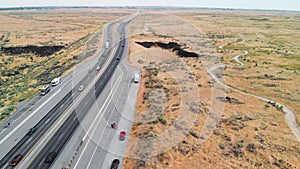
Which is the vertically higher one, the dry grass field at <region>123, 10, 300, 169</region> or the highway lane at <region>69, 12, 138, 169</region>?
the dry grass field at <region>123, 10, 300, 169</region>

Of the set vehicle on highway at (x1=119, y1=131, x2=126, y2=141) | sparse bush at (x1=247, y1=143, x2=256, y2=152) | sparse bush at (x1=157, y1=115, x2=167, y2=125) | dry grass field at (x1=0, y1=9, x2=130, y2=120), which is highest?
sparse bush at (x1=247, y1=143, x2=256, y2=152)

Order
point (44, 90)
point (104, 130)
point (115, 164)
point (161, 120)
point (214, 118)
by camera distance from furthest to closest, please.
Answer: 1. point (44, 90)
2. point (214, 118)
3. point (161, 120)
4. point (104, 130)
5. point (115, 164)

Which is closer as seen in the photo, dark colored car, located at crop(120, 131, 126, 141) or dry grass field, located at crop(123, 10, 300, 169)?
dry grass field, located at crop(123, 10, 300, 169)

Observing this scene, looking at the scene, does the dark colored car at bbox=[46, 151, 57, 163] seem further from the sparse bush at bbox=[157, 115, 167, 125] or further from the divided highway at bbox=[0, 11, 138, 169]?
the sparse bush at bbox=[157, 115, 167, 125]

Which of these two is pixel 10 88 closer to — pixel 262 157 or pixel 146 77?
pixel 146 77

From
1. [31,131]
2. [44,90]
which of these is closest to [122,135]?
[31,131]

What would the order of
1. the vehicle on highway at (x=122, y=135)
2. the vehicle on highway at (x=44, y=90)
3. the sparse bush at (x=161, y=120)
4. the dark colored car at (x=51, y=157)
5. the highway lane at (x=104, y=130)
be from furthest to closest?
the vehicle on highway at (x=44, y=90), the sparse bush at (x=161, y=120), the vehicle on highway at (x=122, y=135), the highway lane at (x=104, y=130), the dark colored car at (x=51, y=157)

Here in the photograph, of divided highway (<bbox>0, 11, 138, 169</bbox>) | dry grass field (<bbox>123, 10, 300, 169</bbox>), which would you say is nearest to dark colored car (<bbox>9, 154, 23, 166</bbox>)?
divided highway (<bbox>0, 11, 138, 169</bbox>)

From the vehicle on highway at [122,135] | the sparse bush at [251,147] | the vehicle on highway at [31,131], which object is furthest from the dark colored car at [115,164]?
the sparse bush at [251,147]

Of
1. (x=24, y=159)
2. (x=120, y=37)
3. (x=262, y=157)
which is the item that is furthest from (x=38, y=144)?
(x=120, y=37)

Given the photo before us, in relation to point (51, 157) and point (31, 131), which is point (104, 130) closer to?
point (51, 157)

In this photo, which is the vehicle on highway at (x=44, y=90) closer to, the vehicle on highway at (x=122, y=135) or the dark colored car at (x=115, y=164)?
the vehicle on highway at (x=122, y=135)

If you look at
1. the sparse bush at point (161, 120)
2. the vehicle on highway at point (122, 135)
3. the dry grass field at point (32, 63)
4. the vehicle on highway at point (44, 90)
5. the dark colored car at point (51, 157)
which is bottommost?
the dry grass field at point (32, 63)
